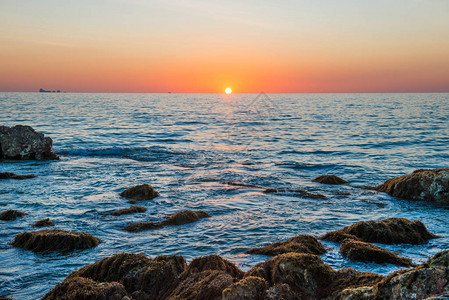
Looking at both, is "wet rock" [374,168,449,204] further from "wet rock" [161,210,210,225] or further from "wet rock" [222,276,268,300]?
"wet rock" [222,276,268,300]

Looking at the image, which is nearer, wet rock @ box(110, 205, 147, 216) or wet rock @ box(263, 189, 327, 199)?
wet rock @ box(110, 205, 147, 216)

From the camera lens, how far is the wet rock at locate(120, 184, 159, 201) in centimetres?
1177

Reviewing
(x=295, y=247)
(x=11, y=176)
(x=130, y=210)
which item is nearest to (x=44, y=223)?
(x=130, y=210)

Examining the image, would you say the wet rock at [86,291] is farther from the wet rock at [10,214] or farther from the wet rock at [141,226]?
the wet rock at [10,214]

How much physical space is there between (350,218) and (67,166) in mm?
13382

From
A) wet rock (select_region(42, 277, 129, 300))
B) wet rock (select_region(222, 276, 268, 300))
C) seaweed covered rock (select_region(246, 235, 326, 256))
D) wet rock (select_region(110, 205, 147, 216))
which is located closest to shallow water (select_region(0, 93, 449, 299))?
seaweed covered rock (select_region(246, 235, 326, 256))

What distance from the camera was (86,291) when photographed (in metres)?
4.81

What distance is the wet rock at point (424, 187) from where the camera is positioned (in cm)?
1162

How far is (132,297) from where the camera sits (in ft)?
16.9

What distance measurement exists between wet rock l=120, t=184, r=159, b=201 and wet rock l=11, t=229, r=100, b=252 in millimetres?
3824

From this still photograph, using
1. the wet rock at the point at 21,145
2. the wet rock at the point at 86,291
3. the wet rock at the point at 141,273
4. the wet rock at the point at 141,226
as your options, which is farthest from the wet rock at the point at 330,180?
the wet rock at the point at 21,145

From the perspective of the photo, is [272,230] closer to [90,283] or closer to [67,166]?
[90,283]

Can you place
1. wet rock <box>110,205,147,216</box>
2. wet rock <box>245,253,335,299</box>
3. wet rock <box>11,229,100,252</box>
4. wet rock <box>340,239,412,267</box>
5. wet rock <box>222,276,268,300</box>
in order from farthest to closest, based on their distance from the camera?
wet rock <box>110,205,147,216</box> → wet rock <box>11,229,100,252</box> → wet rock <box>340,239,412,267</box> → wet rock <box>245,253,335,299</box> → wet rock <box>222,276,268,300</box>

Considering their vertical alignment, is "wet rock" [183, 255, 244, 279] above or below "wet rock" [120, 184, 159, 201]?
above
